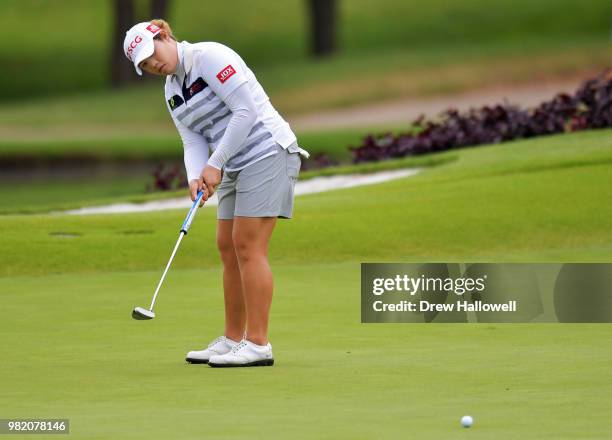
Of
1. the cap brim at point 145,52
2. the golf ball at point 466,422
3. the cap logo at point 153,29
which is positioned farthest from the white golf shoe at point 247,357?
the golf ball at point 466,422

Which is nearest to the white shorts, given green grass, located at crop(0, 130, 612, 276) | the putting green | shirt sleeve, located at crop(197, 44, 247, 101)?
shirt sleeve, located at crop(197, 44, 247, 101)

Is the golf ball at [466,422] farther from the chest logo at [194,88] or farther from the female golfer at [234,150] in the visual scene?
the chest logo at [194,88]

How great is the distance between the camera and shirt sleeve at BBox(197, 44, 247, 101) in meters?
8.45

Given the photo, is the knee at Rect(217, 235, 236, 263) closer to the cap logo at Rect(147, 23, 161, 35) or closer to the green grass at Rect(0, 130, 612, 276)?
the cap logo at Rect(147, 23, 161, 35)

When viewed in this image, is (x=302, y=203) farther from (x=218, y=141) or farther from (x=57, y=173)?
(x=57, y=173)

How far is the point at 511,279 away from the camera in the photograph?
9805 mm

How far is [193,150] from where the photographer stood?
8820mm


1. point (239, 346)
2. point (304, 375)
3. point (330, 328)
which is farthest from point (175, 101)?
point (330, 328)

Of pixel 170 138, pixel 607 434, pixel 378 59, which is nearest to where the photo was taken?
pixel 607 434

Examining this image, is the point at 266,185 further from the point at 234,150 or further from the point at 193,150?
the point at 193,150

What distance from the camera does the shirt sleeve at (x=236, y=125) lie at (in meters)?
8.46

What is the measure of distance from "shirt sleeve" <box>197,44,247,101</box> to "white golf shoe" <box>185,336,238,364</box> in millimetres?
1323

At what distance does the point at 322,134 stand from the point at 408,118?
13.2ft

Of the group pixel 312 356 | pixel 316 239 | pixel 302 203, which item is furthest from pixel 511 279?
pixel 302 203
